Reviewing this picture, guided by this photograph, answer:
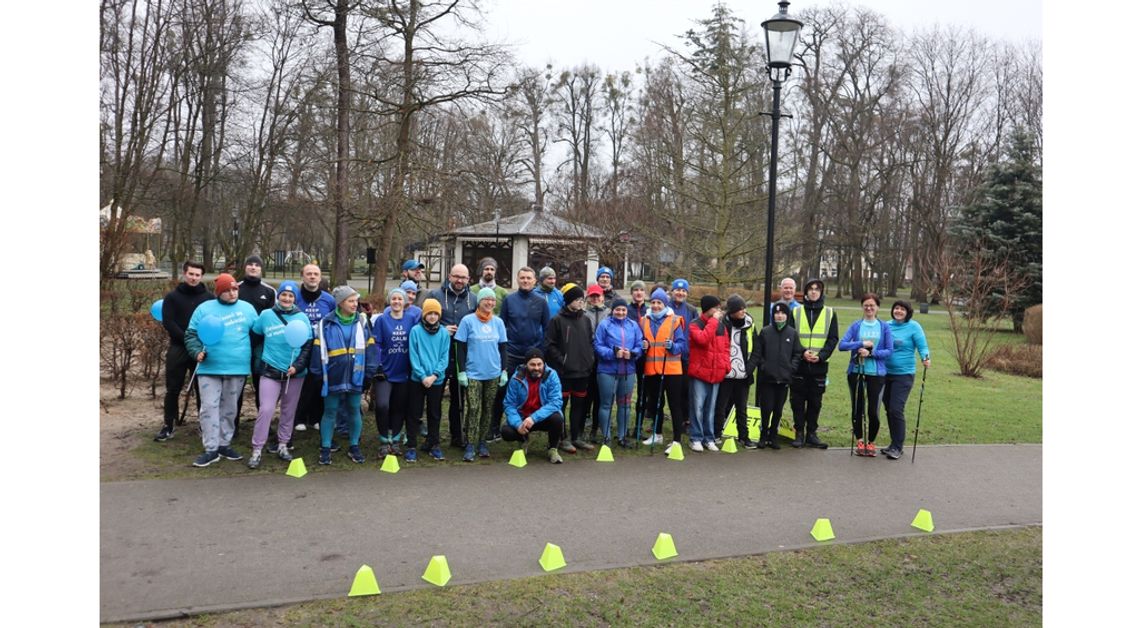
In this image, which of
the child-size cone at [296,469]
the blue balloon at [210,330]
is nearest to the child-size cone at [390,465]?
the child-size cone at [296,469]

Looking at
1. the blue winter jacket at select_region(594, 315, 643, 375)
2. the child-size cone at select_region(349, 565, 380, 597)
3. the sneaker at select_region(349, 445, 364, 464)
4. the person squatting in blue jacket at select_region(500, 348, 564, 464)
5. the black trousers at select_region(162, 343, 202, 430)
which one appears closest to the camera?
the child-size cone at select_region(349, 565, 380, 597)

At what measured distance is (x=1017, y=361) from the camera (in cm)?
1780

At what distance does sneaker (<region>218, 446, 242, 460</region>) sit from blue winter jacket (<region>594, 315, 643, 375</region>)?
12.8ft

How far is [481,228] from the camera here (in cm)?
4094

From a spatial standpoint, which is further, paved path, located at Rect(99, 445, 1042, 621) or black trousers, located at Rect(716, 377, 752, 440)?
black trousers, located at Rect(716, 377, 752, 440)

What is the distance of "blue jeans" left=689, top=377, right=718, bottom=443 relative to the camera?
8875 mm

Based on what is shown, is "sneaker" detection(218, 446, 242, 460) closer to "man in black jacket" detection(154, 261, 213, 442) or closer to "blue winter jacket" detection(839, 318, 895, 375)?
"man in black jacket" detection(154, 261, 213, 442)

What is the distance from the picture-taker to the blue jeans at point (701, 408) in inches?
349

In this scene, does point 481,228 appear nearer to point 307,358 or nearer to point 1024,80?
point 1024,80

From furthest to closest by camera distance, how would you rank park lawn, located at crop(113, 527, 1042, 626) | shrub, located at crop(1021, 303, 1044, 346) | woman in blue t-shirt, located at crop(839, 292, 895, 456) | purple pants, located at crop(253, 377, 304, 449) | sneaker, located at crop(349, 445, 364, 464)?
shrub, located at crop(1021, 303, 1044, 346) < woman in blue t-shirt, located at crop(839, 292, 895, 456) < sneaker, located at crop(349, 445, 364, 464) < purple pants, located at crop(253, 377, 304, 449) < park lawn, located at crop(113, 527, 1042, 626)

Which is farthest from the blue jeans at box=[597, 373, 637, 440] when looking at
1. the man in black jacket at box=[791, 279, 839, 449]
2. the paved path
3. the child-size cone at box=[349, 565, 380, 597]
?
the child-size cone at box=[349, 565, 380, 597]

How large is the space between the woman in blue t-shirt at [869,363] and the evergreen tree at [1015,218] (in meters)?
19.8

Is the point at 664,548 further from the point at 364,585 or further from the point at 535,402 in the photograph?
the point at 535,402

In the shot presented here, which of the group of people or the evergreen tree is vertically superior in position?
the evergreen tree
